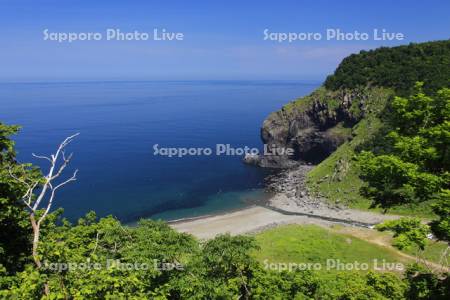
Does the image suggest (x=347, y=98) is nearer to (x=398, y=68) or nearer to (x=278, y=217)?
(x=398, y=68)

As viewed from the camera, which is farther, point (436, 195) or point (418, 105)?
point (418, 105)

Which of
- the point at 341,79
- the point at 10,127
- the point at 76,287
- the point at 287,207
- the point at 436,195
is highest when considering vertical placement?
the point at 341,79

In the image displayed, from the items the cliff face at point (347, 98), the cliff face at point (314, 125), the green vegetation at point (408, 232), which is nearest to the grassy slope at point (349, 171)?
the cliff face at point (347, 98)

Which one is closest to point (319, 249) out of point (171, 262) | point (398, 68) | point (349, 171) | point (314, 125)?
point (171, 262)

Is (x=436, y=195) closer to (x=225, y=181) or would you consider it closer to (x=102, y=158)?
(x=225, y=181)

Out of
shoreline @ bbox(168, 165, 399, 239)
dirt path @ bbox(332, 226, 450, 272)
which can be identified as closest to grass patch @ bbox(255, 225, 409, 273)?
dirt path @ bbox(332, 226, 450, 272)

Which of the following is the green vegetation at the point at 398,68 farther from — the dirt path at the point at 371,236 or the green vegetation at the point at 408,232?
the green vegetation at the point at 408,232

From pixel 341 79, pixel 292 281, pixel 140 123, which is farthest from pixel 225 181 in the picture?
pixel 140 123
